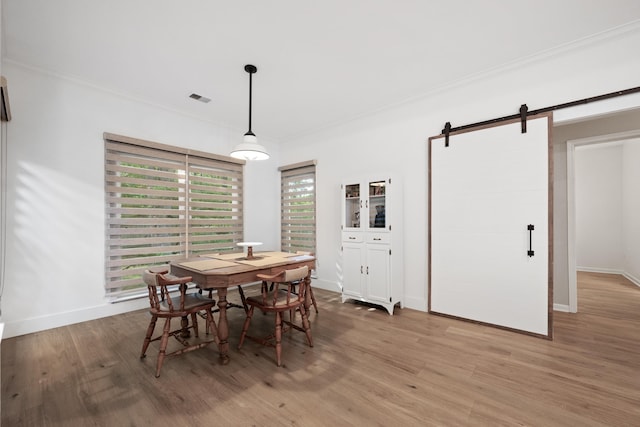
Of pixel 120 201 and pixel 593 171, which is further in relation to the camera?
pixel 593 171

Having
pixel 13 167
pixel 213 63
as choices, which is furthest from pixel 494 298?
pixel 13 167

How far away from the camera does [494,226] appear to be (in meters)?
3.03

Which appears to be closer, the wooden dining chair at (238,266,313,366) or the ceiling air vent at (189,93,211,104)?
the wooden dining chair at (238,266,313,366)

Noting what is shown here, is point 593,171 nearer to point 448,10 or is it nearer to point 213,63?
point 448,10

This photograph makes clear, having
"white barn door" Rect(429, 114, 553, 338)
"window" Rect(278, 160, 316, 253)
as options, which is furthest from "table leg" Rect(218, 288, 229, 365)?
"window" Rect(278, 160, 316, 253)

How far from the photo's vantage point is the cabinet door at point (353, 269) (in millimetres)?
3789

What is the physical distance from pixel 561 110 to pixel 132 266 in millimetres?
5294

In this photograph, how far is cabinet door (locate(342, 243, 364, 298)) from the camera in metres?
3.79

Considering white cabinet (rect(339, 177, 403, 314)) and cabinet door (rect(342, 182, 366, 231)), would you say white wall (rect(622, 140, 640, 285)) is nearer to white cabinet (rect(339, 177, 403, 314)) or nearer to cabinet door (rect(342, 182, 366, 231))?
white cabinet (rect(339, 177, 403, 314))

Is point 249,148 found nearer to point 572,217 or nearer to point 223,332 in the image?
point 223,332

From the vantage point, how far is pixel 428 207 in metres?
3.51

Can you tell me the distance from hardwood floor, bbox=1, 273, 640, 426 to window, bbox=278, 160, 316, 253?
2.17 meters

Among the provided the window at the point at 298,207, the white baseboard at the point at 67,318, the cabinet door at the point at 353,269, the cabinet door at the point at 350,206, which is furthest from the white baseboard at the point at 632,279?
the white baseboard at the point at 67,318

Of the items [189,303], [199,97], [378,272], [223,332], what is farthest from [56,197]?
[378,272]
